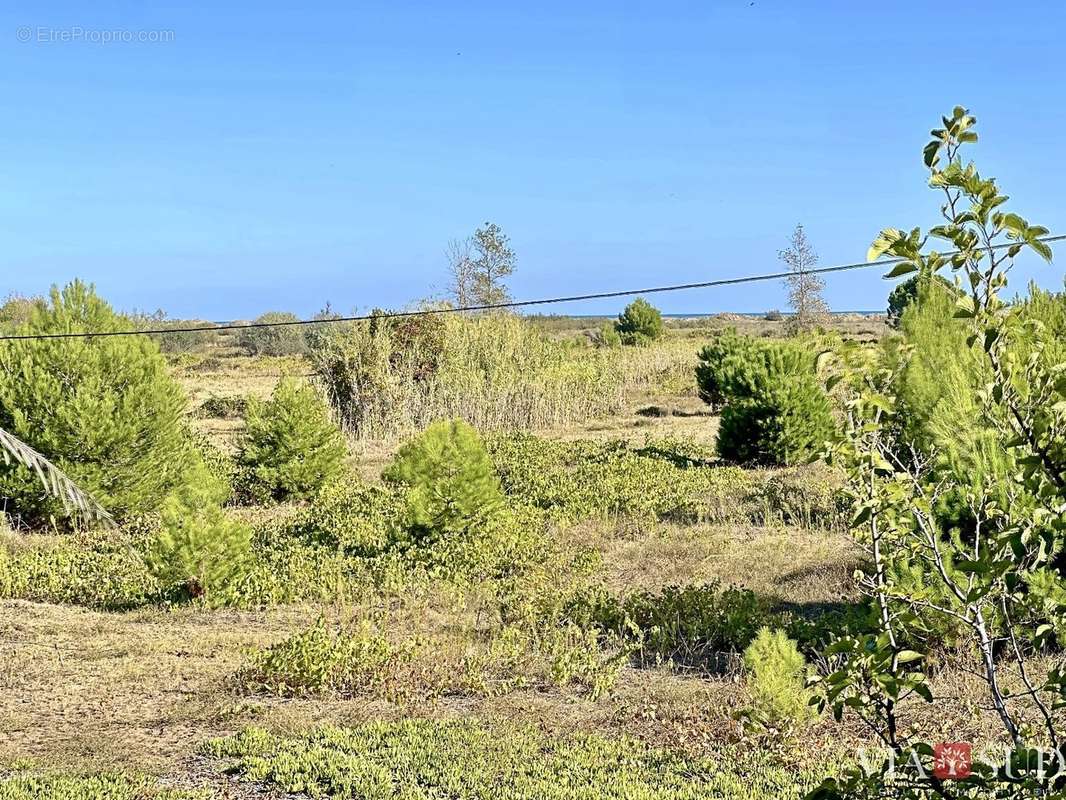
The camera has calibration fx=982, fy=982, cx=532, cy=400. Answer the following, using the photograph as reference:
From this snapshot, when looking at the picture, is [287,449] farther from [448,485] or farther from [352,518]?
[448,485]

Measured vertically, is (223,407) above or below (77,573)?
above

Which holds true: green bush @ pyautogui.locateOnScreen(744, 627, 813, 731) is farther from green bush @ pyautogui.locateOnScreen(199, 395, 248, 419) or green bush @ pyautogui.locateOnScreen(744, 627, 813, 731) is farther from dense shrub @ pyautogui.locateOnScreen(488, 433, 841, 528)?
green bush @ pyautogui.locateOnScreen(199, 395, 248, 419)

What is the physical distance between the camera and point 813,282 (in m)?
34.5

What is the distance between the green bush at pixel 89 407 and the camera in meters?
10.4

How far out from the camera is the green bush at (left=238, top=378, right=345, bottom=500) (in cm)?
1222

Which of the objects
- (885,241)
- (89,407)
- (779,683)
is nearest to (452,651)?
(779,683)

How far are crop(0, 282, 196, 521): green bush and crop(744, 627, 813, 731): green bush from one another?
7888 mm

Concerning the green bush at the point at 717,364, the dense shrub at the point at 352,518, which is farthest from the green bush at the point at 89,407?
the green bush at the point at 717,364

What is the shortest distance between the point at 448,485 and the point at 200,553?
2.52 metres

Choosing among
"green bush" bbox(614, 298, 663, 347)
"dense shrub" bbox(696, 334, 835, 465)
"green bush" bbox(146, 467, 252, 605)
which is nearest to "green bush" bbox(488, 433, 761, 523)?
"dense shrub" bbox(696, 334, 835, 465)

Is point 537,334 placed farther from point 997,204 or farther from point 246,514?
point 997,204

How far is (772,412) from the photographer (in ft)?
45.7

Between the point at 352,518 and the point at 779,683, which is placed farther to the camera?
the point at 352,518

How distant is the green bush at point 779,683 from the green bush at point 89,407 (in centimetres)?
789
